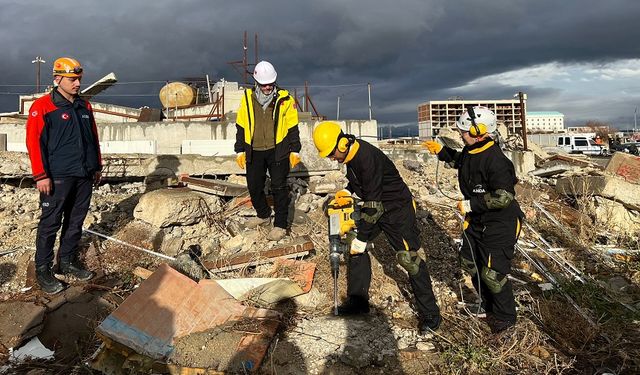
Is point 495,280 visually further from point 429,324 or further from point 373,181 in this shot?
point 373,181

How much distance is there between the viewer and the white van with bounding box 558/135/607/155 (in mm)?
24377

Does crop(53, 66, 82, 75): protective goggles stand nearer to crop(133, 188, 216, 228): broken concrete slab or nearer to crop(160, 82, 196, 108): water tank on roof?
crop(133, 188, 216, 228): broken concrete slab

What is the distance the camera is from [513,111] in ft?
112

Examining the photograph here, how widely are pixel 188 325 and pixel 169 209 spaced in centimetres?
219

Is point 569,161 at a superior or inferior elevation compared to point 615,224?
superior

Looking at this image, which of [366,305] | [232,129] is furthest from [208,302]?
[232,129]

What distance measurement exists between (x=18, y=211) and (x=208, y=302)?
148 inches

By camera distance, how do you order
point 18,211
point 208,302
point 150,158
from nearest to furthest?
1. point 208,302
2. point 18,211
3. point 150,158

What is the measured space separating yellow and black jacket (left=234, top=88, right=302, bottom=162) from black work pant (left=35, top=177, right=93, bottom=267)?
1.62 m

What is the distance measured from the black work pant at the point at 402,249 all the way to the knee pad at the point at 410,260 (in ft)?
0.09

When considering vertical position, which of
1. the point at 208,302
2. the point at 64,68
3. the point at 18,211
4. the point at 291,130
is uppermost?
the point at 64,68

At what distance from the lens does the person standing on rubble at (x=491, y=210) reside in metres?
3.25

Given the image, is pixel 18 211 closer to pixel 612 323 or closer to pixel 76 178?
pixel 76 178

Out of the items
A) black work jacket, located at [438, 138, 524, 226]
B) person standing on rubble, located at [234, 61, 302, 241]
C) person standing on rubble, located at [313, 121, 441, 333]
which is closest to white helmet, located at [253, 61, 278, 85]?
person standing on rubble, located at [234, 61, 302, 241]
